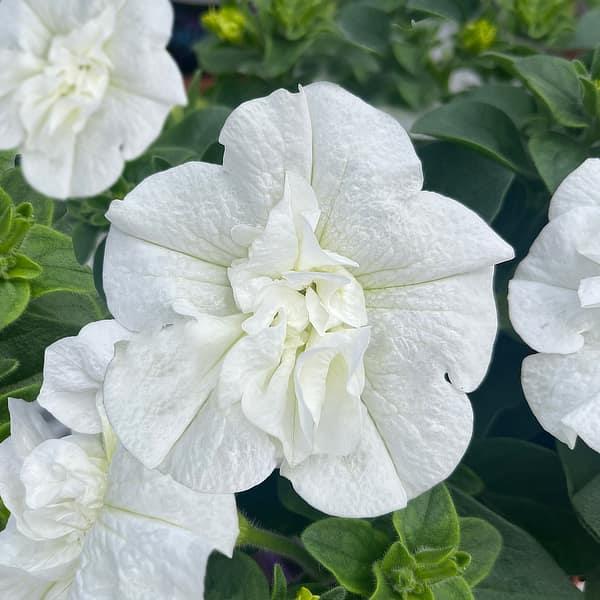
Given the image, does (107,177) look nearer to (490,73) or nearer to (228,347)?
(228,347)

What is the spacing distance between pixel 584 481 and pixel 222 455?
9.1 inches

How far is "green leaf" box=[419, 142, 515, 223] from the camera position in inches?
20.9

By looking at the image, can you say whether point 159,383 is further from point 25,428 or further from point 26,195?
point 26,195

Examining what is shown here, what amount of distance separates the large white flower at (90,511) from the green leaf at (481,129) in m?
0.25

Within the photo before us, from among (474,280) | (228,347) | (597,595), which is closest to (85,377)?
(228,347)

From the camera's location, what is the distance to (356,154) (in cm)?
36

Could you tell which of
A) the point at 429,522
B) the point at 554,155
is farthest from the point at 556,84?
the point at 429,522

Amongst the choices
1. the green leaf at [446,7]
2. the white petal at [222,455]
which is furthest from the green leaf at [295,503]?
the green leaf at [446,7]

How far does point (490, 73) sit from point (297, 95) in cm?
43

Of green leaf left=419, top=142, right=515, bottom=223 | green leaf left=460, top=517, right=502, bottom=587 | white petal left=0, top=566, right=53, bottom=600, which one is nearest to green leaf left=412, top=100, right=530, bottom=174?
green leaf left=419, top=142, right=515, bottom=223

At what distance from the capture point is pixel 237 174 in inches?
14.3

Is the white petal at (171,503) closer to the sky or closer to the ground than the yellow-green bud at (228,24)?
closer to the ground

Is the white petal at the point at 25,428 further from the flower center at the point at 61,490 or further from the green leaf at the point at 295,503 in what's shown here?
the green leaf at the point at 295,503

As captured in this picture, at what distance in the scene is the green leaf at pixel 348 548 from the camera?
0.40 meters
